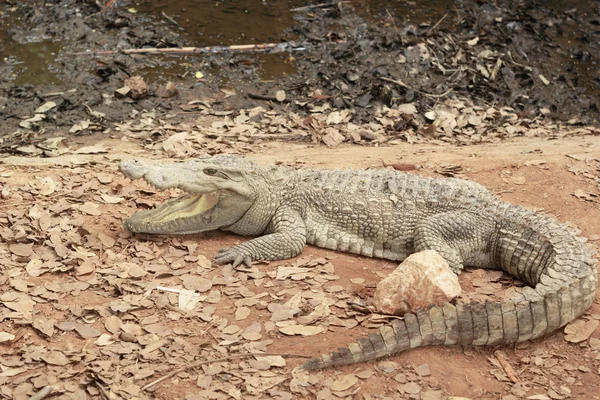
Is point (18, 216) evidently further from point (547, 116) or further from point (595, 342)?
point (547, 116)

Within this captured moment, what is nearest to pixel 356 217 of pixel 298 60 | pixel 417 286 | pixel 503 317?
pixel 417 286

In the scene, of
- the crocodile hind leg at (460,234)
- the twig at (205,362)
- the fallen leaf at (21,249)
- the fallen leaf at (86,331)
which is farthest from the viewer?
the crocodile hind leg at (460,234)

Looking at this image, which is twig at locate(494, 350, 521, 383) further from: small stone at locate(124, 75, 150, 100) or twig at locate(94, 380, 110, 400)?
small stone at locate(124, 75, 150, 100)

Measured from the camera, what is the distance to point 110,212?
5734 mm

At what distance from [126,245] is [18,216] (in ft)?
3.08

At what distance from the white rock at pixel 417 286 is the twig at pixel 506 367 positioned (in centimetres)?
46

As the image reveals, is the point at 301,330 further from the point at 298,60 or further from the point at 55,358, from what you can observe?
the point at 298,60

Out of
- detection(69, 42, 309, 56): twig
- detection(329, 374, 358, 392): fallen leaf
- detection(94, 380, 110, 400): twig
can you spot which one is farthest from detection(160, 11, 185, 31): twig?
detection(329, 374, 358, 392): fallen leaf

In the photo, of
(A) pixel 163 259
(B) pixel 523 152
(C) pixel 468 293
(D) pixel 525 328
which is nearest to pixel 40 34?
(A) pixel 163 259

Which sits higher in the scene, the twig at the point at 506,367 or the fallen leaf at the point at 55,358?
the twig at the point at 506,367

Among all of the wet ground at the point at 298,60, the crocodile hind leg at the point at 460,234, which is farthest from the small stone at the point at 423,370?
the wet ground at the point at 298,60

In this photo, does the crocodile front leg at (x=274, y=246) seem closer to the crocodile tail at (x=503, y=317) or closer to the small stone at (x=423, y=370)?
the crocodile tail at (x=503, y=317)

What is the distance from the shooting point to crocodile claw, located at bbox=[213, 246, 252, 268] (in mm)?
5156

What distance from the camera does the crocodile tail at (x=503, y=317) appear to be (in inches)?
161
